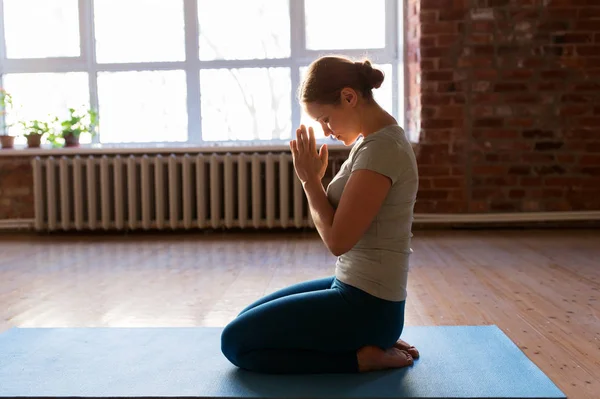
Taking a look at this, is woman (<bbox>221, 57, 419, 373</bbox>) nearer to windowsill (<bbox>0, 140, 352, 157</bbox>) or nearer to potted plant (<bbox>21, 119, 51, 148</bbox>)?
windowsill (<bbox>0, 140, 352, 157</bbox>)

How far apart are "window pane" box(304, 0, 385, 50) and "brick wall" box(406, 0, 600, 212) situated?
491 millimetres

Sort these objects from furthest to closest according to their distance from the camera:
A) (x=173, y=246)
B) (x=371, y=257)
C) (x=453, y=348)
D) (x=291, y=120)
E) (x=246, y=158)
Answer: (x=291, y=120), (x=246, y=158), (x=173, y=246), (x=453, y=348), (x=371, y=257)

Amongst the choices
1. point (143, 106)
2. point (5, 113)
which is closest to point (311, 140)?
point (143, 106)

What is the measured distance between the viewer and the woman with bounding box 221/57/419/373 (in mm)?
1704

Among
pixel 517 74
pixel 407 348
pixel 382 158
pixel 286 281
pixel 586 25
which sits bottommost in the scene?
pixel 286 281

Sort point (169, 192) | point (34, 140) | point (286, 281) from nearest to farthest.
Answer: point (286, 281) → point (169, 192) → point (34, 140)

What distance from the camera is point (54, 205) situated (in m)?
5.29

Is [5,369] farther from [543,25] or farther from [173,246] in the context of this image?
[543,25]

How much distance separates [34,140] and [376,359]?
4393 mm

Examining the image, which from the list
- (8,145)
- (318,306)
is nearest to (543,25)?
(318,306)

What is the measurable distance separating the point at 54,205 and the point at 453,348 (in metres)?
4.05

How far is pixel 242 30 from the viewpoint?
18.1ft

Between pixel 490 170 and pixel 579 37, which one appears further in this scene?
pixel 490 170

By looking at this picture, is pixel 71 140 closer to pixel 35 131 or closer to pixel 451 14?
pixel 35 131
